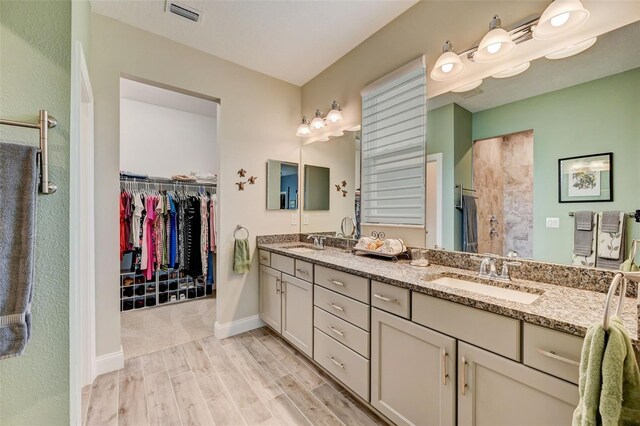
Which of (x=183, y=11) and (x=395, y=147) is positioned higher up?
(x=183, y=11)

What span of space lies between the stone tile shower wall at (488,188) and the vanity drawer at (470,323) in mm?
646

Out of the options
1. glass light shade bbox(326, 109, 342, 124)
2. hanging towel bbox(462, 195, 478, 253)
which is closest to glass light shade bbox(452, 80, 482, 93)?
hanging towel bbox(462, 195, 478, 253)

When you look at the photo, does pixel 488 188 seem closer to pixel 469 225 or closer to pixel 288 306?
pixel 469 225

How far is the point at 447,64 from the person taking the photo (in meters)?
1.73

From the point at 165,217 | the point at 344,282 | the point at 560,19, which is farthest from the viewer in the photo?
the point at 165,217

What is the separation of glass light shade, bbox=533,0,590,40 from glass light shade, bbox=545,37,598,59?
8 centimetres

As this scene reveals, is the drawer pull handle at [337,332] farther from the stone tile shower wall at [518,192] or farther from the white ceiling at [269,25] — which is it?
the white ceiling at [269,25]

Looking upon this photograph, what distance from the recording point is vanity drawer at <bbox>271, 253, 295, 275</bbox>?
2391 millimetres

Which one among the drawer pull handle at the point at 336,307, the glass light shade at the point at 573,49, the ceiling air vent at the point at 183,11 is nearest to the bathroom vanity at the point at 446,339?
the drawer pull handle at the point at 336,307

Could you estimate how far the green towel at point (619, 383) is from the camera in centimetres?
66

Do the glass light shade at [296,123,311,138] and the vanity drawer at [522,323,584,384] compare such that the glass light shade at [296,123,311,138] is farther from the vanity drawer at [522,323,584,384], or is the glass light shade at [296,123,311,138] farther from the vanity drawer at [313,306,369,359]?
the vanity drawer at [522,323,584,384]

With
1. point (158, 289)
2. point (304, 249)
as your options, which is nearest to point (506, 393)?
point (304, 249)

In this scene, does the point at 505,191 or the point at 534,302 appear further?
the point at 505,191

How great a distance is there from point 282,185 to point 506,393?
2564mm
